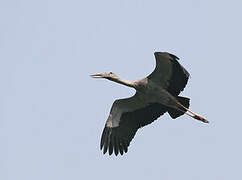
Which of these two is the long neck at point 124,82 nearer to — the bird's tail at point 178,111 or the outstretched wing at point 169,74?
the outstretched wing at point 169,74

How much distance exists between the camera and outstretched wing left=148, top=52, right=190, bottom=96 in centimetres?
1662

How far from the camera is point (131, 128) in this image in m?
18.1

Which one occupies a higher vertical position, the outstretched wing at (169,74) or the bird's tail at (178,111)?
the outstretched wing at (169,74)

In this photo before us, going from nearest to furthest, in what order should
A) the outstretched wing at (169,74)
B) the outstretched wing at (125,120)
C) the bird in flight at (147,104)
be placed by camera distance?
the outstretched wing at (169,74) → the bird in flight at (147,104) → the outstretched wing at (125,120)

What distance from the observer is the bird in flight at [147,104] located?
56.0 ft

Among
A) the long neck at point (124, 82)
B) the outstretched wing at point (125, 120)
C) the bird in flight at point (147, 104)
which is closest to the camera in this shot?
the bird in flight at point (147, 104)

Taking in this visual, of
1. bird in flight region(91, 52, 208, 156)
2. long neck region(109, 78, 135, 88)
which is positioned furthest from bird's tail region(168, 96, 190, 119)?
long neck region(109, 78, 135, 88)

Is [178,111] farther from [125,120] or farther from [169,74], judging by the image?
[125,120]

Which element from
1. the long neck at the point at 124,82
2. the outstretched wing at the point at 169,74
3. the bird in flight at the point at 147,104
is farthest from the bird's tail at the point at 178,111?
the long neck at the point at 124,82

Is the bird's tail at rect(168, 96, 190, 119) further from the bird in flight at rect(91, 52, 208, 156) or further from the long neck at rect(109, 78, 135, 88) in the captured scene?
the long neck at rect(109, 78, 135, 88)

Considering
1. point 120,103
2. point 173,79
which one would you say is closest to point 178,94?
point 173,79

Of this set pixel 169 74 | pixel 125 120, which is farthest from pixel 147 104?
pixel 169 74

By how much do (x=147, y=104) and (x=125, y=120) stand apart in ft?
2.57

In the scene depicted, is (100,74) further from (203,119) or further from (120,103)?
(203,119)
